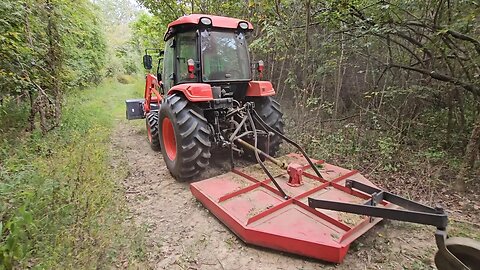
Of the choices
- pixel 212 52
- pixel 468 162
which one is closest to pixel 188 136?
pixel 212 52

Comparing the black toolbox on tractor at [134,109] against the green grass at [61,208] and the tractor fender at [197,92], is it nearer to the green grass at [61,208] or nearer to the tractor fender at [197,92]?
the green grass at [61,208]

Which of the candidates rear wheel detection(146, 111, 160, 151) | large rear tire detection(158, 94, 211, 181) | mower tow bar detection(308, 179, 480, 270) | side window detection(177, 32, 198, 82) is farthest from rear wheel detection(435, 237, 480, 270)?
rear wheel detection(146, 111, 160, 151)

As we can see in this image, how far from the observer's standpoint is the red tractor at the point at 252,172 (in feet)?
6.25

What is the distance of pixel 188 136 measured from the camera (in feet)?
9.97

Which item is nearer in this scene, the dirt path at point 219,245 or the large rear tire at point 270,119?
the dirt path at point 219,245

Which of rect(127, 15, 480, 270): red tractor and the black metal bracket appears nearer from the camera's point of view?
the black metal bracket

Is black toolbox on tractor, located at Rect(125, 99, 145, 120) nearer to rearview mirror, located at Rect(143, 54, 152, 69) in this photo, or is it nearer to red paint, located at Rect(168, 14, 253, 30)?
rearview mirror, located at Rect(143, 54, 152, 69)

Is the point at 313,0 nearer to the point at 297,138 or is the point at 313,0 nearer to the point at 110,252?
the point at 297,138

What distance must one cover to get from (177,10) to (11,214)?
24.2 ft

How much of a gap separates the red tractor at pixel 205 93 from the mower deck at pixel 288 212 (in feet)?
1.58

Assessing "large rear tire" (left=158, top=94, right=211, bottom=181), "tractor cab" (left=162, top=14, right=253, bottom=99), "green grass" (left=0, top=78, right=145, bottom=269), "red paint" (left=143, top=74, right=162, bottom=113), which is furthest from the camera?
"red paint" (left=143, top=74, right=162, bottom=113)

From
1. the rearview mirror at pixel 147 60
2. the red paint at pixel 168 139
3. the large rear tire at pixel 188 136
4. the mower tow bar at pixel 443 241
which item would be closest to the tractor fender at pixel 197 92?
the large rear tire at pixel 188 136

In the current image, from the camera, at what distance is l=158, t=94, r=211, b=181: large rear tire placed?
10.0ft


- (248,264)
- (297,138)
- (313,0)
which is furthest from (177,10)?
(248,264)
